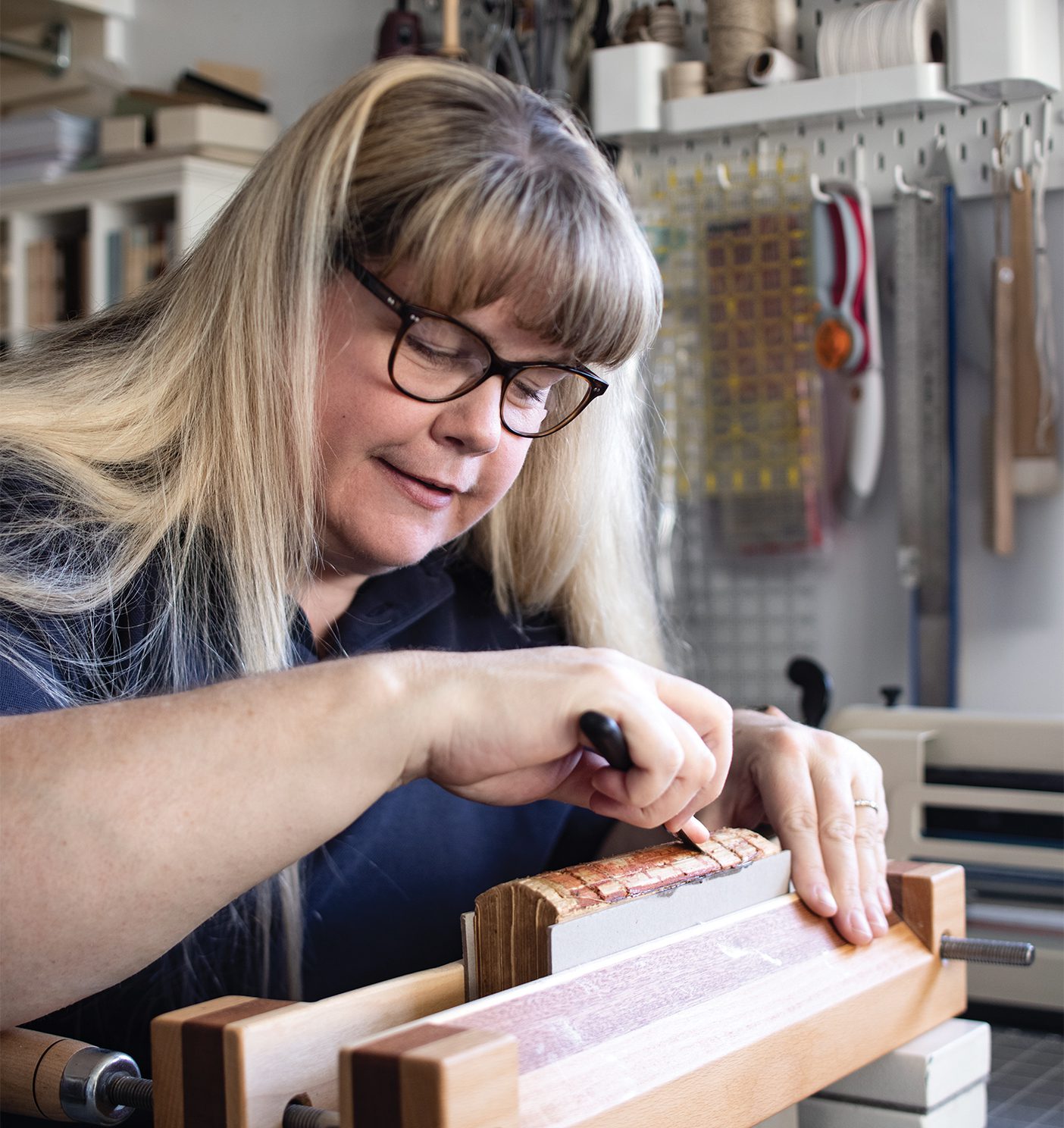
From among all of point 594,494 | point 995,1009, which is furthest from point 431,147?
point 995,1009

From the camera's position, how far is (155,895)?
574 mm

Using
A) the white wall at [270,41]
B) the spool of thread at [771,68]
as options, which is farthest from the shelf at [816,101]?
the white wall at [270,41]

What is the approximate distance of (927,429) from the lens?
191 centimetres

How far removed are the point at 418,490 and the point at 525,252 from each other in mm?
193

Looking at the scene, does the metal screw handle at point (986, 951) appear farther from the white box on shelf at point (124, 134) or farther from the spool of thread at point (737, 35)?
the white box on shelf at point (124, 134)

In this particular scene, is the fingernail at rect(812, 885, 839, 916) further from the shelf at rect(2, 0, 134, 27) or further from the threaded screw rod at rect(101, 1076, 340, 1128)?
the shelf at rect(2, 0, 134, 27)

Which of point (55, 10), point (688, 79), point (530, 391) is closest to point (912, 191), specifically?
point (688, 79)

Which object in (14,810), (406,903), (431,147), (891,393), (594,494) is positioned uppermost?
(431,147)

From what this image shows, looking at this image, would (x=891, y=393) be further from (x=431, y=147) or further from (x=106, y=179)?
(x=106, y=179)

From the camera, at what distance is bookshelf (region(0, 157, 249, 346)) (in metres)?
2.32

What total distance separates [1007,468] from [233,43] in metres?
1.72

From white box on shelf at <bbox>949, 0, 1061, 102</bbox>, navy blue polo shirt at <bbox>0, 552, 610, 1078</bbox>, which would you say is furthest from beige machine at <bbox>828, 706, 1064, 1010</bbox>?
white box on shelf at <bbox>949, 0, 1061, 102</bbox>

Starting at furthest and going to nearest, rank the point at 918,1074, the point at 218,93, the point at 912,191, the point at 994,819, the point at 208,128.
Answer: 1. the point at 218,93
2. the point at 208,128
3. the point at 912,191
4. the point at 994,819
5. the point at 918,1074

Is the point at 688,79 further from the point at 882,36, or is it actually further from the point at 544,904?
the point at 544,904
